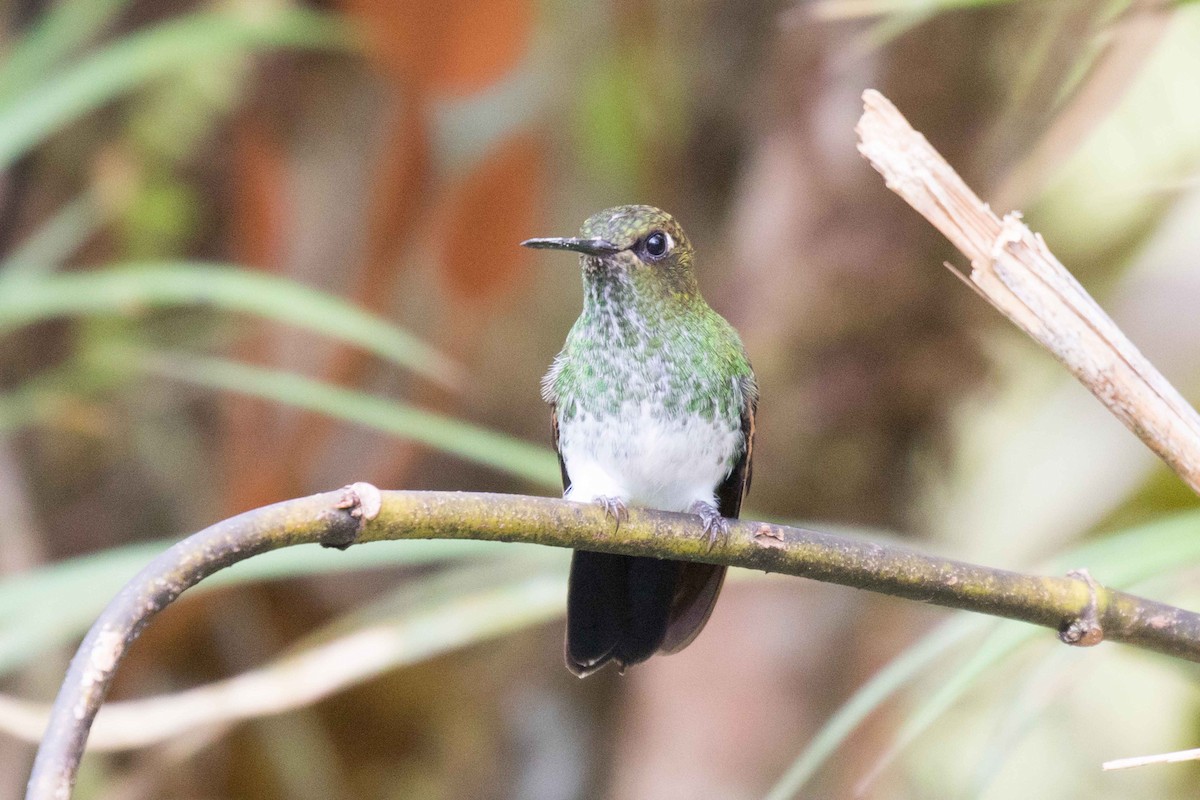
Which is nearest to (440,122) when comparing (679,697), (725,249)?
(725,249)

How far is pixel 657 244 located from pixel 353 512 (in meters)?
1.17

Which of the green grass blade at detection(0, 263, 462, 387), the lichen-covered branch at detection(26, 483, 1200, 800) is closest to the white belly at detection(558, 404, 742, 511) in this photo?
the green grass blade at detection(0, 263, 462, 387)

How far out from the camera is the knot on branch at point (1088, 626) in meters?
1.03

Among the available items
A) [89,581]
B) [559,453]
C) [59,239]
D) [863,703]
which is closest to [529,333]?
[59,239]

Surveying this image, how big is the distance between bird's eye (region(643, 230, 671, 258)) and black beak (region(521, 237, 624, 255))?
7 centimetres

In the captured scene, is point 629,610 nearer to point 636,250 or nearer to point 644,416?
point 644,416

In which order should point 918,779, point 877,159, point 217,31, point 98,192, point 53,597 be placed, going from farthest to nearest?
1. point 98,192
2. point 918,779
3. point 217,31
4. point 53,597
5. point 877,159

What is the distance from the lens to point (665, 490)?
194cm

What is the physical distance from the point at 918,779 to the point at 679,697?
0.69m

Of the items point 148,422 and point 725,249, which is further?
point 148,422

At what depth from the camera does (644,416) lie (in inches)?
74.0

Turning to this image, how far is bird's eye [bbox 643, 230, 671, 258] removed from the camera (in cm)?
190

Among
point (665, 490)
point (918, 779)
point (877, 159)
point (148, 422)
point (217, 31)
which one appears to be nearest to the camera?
point (877, 159)

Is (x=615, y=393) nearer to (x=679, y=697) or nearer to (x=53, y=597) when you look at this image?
(x=53, y=597)
